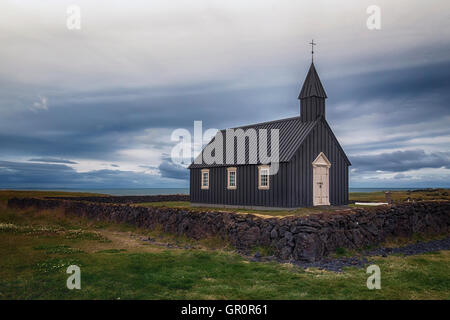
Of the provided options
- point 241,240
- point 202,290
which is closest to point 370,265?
point 241,240

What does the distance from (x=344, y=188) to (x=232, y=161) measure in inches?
364

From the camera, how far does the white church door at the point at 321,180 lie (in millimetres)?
27172

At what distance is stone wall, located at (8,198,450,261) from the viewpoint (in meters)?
15.6

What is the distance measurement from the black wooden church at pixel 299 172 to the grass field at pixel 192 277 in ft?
31.9

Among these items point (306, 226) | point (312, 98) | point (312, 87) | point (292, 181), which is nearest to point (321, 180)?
point (292, 181)

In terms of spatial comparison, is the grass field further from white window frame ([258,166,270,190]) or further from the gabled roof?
the gabled roof

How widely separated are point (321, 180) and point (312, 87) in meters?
7.39

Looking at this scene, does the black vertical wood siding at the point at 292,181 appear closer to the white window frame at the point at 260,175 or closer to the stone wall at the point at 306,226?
the white window frame at the point at 260,175

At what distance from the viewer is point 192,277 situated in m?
11.4
